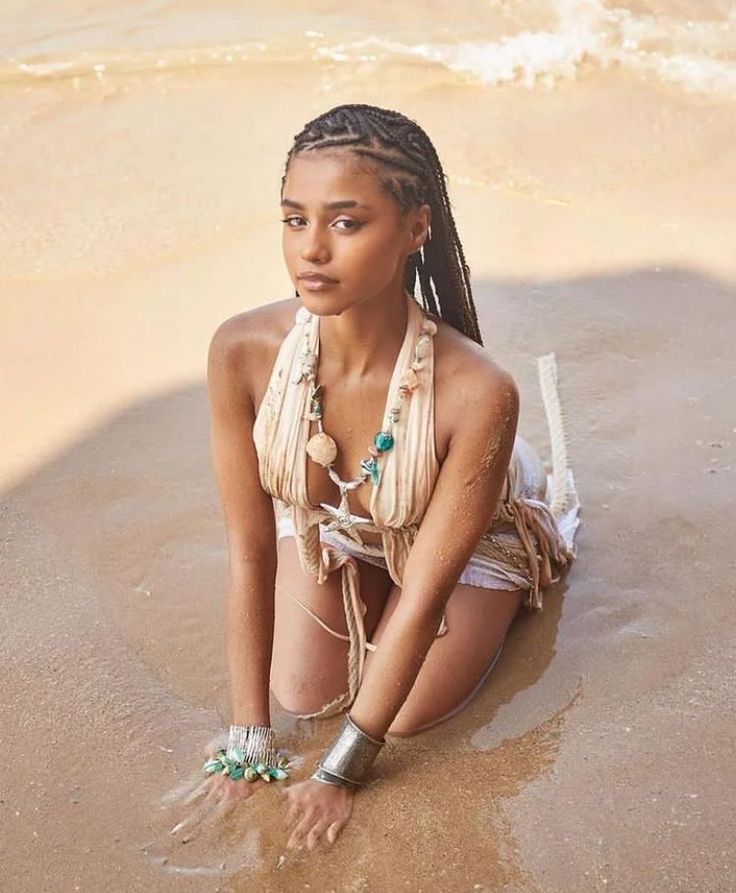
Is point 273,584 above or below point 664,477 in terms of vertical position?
above

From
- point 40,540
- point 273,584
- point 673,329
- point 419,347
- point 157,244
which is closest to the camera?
point 419,347

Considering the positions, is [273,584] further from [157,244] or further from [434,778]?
[157,244]

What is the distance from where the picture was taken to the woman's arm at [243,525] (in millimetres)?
2439

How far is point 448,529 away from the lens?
234 centimetres

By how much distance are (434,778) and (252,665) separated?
0.40 metres

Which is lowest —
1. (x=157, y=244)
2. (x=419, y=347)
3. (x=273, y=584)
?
(x=157, y=244)

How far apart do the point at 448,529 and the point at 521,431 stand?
4.08ft

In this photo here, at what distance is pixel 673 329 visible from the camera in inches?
153

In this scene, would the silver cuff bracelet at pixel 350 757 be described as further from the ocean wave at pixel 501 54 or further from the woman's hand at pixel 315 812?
the ocean wave at pixel 501 54

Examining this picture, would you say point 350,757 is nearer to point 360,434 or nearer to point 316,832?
point 316,832

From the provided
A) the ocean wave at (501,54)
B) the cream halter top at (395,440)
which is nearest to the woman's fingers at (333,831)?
the cream halter top at (395,440)

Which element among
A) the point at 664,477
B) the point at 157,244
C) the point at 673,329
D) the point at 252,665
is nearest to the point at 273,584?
the point at 252,665

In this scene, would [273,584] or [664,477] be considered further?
[664,477]

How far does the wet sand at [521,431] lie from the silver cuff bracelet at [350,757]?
6cm
